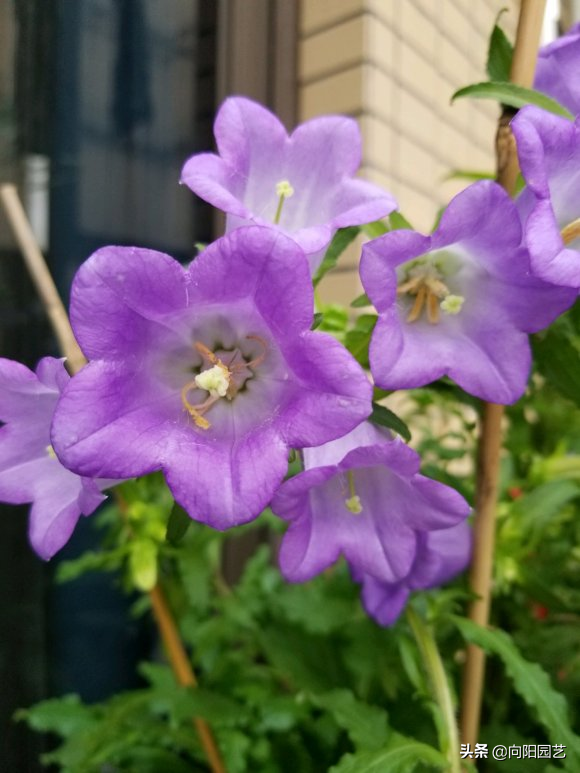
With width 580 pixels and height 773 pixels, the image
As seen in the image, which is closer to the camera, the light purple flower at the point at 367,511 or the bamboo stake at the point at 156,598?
the light purple flower at the point at 367,511

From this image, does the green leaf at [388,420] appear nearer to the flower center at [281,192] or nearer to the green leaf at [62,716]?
the flower center at [281,192]

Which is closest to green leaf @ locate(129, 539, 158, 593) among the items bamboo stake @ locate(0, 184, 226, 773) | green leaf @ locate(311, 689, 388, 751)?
bamboo stake @ locate(0, 184, 226, 773)

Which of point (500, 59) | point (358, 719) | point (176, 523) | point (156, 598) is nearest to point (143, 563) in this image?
point (156, 598)

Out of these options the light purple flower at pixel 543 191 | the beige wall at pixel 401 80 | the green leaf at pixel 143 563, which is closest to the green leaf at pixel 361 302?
the light purple flower at pixel 543 191

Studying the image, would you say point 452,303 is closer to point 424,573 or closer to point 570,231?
point 570,231

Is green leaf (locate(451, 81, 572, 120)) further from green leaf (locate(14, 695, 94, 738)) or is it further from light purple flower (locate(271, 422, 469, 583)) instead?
green leaf (locate(14, 695, 94, 738))

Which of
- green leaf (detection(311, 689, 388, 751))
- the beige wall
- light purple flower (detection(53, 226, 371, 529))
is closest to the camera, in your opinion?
light purple flower (detection(53, 226, 371, 529))
